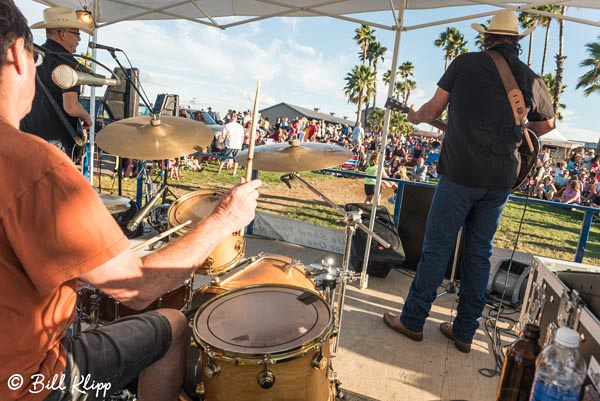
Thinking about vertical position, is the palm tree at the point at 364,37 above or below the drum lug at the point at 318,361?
above

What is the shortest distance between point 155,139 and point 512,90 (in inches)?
94.8

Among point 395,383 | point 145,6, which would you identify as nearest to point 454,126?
point 395,383

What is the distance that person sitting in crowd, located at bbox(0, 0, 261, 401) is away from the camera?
98cm

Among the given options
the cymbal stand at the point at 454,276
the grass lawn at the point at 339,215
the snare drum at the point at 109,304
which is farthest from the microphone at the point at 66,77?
the grass lawn at the point at 339,215

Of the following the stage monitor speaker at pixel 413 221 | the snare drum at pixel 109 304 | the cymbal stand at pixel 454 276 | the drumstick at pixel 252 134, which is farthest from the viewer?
the stage monitor speaker at pixel 413 221

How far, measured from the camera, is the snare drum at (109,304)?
2178 millimetres

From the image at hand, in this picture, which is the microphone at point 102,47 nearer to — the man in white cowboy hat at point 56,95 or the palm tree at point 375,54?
the man in white cowboy hat at point 56,95

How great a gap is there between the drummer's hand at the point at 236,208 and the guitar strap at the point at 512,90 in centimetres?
180

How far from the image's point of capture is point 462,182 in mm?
2541

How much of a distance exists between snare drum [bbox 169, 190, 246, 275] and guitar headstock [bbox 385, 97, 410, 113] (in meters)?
1.45

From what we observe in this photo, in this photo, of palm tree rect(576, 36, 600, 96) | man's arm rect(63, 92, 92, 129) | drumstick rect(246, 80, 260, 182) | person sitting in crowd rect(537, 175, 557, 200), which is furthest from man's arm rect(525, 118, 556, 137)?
palm tree rect(576, 36, 600, 96)

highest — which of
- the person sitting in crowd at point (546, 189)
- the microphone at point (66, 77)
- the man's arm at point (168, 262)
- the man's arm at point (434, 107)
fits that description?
the man's arm at point (434, 107)

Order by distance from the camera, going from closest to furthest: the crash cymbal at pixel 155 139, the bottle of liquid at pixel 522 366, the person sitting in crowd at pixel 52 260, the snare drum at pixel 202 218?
the person sitting in crowd at pixel 52 260 < the bottle of liquid at pixel 522 366 < the snare drum at pixel 202 218 < the crash cymbal at pixel 155 139

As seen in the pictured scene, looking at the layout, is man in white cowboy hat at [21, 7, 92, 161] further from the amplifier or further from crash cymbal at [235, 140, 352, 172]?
the amplifier
